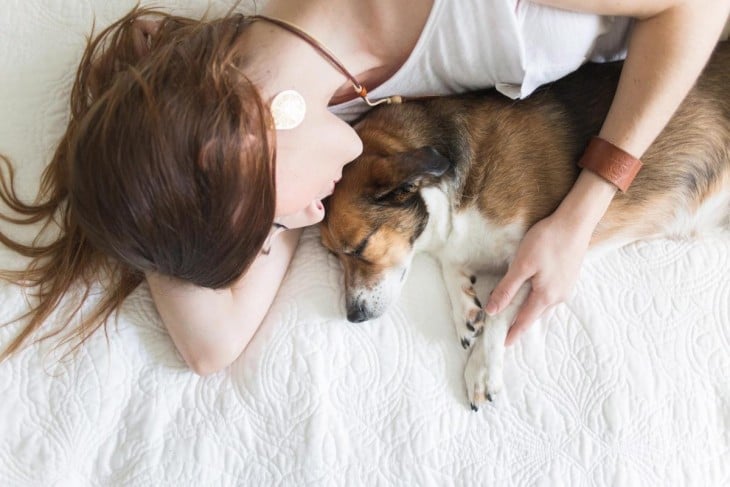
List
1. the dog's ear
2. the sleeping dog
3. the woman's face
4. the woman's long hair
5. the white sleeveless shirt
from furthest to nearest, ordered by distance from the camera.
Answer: the sleeping dog
the dog's ear
the white sleeveless shirt
the woman's face
the woman's long hair

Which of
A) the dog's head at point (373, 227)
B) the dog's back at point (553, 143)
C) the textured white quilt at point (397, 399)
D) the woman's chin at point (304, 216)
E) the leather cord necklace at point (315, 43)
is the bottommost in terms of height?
the textured white quilt at point (397, 399)

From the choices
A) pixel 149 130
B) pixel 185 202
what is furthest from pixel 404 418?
pixel 149 130

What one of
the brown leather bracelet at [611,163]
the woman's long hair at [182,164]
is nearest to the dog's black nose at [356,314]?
the woman's long hair at [182,164]

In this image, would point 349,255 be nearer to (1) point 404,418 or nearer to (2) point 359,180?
(2) point 359,180

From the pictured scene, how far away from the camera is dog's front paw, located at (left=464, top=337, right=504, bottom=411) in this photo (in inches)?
61.7

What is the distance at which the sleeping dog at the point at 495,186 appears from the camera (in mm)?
1613

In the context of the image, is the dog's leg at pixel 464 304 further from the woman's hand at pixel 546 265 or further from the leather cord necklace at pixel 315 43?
the leather cord necklace at pixel 315 43

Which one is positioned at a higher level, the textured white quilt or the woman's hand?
the woman's hand

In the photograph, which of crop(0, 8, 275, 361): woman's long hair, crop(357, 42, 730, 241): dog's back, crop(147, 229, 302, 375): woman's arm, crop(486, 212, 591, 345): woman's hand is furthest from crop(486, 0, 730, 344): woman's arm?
crop(0, 8, 275, 361): woman's long hair

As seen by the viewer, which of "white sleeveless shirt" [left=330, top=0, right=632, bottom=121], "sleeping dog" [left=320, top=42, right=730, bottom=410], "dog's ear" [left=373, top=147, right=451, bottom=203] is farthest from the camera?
"sleeping dog" [left=320, top=42, right=730, bottom=410]

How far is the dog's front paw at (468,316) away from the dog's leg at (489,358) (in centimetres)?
2

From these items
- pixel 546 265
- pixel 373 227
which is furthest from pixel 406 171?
pixel 546 265

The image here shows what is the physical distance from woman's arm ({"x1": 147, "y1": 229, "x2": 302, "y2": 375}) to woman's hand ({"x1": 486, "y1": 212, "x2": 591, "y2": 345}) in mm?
597

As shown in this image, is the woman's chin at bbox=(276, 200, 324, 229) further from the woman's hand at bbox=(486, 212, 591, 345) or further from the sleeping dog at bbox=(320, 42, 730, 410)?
the woman's hand at bbox=(486, 212, 591, 345)
